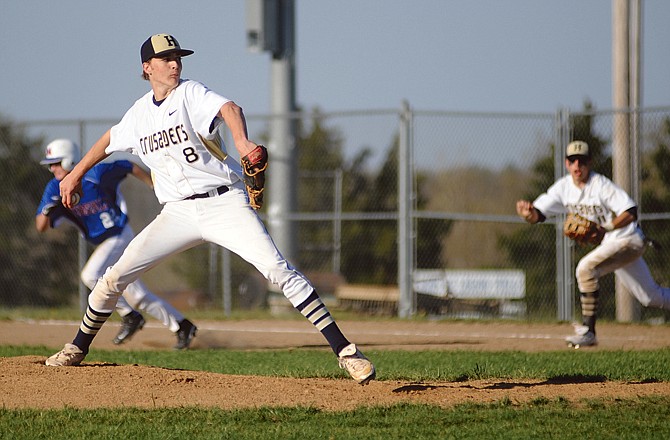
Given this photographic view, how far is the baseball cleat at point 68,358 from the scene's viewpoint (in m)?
7.18

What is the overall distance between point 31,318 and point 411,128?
19.4 feet

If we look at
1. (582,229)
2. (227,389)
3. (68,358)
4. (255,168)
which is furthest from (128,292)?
(582,229)

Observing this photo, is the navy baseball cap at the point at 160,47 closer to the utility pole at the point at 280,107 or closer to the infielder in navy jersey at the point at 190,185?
the infielder in navy jersey at the point at 190,185

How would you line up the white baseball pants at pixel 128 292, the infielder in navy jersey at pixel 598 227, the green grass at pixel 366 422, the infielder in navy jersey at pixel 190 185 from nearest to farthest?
the green grass at pixel 366 422 < the infielder in navy jersey at pixel 190 185 < the white baseball pants at pixel 128 292 < the infielder in navy jersey at pixel 598 227

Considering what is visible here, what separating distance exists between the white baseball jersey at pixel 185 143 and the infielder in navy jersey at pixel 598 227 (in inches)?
164

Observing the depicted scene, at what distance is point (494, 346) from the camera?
10.4 m

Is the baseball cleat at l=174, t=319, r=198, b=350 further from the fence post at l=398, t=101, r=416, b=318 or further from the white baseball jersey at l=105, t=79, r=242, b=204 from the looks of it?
the fence post at l=398, t=101, r=416, b=318

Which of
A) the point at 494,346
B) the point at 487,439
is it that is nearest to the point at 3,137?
the point at 494,346

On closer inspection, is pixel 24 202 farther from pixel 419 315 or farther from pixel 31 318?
pixel 419 315

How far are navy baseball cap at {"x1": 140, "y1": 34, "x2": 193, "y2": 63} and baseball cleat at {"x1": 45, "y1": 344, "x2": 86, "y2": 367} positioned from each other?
2.08m

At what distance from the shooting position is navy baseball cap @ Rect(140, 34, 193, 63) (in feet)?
22.1

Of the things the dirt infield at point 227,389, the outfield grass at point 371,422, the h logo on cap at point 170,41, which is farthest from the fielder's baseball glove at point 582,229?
the h logo on cap at point 170,41

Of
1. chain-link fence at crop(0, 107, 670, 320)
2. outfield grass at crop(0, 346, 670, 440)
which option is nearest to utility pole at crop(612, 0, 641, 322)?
chain-link fence at crop(0, 107, 670, 320)

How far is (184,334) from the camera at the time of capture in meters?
9.89
